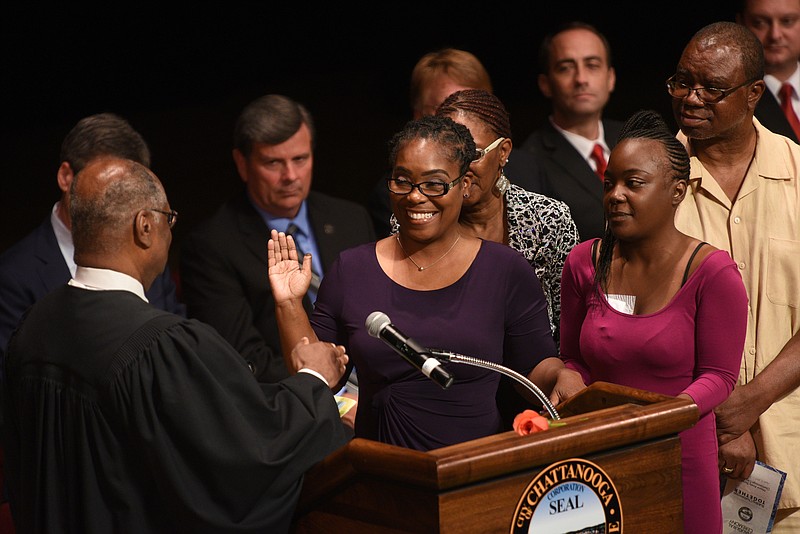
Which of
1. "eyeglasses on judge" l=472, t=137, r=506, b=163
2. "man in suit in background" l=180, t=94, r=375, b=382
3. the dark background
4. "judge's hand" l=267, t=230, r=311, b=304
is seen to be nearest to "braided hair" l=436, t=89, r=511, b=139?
"eyeglasses on judge" l=472, t=137, r=506, b=163

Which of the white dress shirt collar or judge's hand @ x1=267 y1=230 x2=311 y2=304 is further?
judge's hand @ x1=267 y1=230 x2=311 y2=304

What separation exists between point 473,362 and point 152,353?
0.75 m

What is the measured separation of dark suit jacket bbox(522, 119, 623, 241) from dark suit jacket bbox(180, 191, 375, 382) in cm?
89

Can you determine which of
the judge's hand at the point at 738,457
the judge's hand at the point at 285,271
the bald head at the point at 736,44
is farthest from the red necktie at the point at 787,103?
the judge's hand at the point at 285,271

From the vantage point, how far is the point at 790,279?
324cm

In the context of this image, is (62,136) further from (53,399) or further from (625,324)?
(625,324)

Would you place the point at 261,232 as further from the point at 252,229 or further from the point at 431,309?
the point at 431,309

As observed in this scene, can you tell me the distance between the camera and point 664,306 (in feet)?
9.71

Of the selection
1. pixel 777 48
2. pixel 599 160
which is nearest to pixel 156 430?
pixel 599 160

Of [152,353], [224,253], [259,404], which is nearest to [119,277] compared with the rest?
[152,353]

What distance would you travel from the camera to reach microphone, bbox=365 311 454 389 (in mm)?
2438

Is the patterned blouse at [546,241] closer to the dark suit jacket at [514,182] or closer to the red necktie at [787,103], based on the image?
the dark suit jacket at [514,182]

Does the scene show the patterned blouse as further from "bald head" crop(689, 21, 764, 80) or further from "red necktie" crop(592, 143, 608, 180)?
"red necktie" crop(592, 143, 608, 180)

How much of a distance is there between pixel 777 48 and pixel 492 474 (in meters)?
3.13
